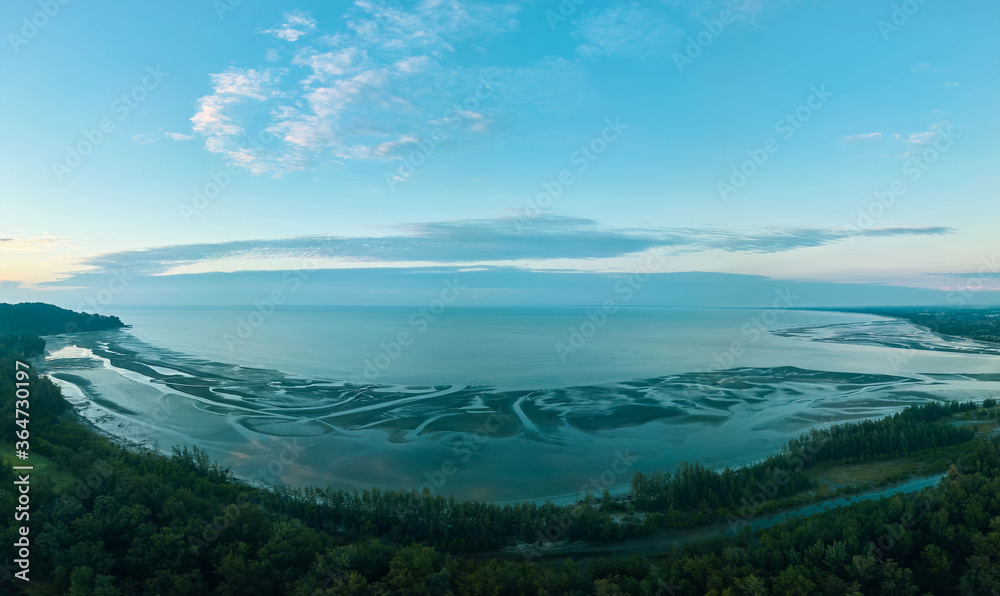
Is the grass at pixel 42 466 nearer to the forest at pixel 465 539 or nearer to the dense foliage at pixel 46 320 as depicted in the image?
the forest at pixel 465 539

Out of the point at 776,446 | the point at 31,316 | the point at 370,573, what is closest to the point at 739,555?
the point at 370,573

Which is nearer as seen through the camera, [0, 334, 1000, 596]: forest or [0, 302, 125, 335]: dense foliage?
[0, 334, 1000, 596]: forest

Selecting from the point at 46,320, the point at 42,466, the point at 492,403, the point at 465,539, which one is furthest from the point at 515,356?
the point at 46,320

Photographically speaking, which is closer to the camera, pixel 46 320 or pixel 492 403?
pixel 492 403

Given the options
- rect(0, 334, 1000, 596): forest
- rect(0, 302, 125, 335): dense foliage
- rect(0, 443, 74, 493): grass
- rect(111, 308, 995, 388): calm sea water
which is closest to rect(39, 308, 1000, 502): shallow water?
rect(111, 308, 995, 388): calm sea water

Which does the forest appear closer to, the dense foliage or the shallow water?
the shallow water

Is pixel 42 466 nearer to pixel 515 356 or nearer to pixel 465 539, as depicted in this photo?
pixel 465 539

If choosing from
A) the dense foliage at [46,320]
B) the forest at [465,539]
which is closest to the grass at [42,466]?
the forest at [465,539]
